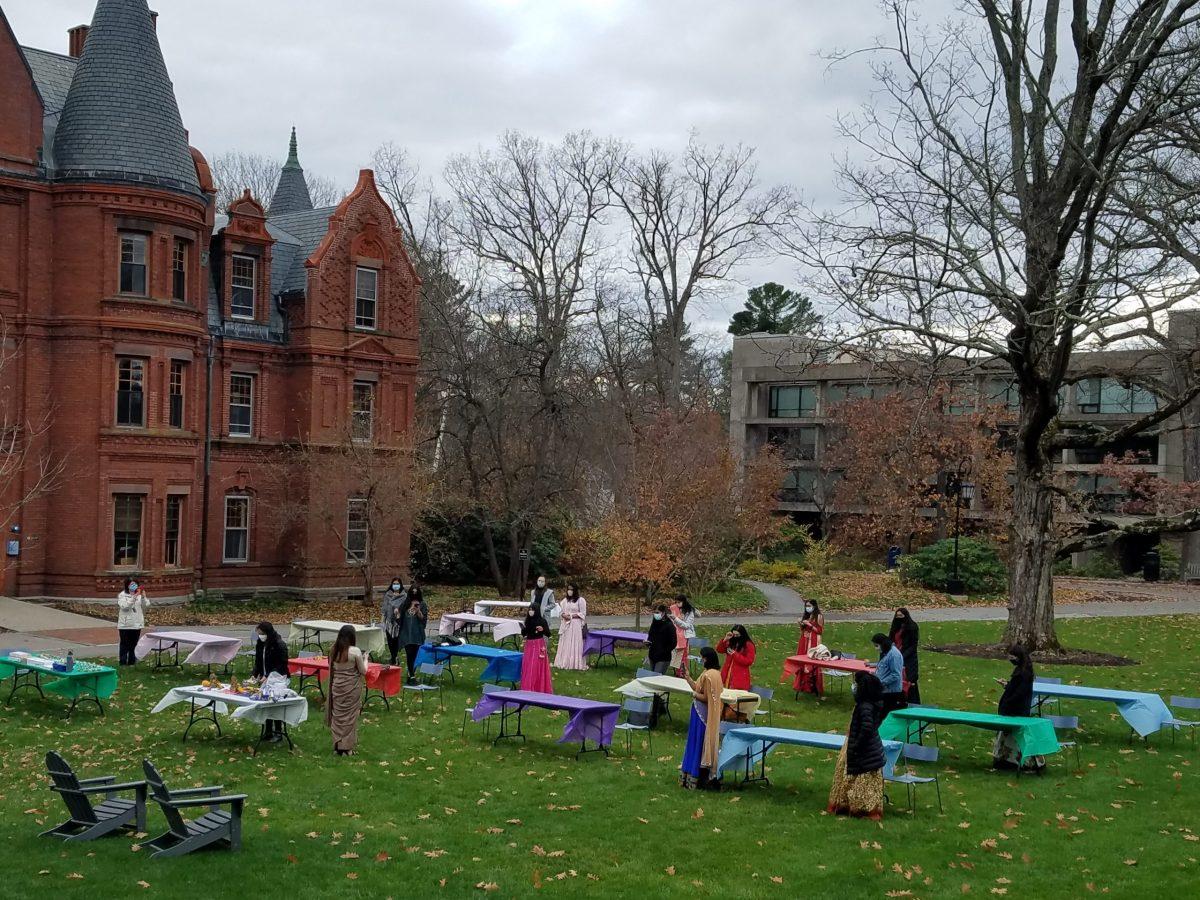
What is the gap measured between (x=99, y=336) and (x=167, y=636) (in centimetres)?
1356

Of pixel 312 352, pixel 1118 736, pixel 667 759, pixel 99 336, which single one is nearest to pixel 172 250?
pixel 99 336

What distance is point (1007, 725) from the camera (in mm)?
15383

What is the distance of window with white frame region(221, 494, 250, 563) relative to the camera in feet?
124

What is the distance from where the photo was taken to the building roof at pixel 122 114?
Result: 3297 centimetres

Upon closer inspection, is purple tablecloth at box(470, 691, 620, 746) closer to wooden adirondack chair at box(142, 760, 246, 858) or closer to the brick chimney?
wooden adirondack chair at box(142, 760, 246, 858)

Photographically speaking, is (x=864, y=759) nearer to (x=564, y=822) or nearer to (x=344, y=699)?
(x=564, y=822)

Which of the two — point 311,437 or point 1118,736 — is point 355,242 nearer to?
point 311,437

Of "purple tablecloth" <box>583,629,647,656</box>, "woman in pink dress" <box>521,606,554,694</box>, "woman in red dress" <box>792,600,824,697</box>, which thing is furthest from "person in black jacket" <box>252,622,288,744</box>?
"woman in red dress" <box>792,600,824,697</box>

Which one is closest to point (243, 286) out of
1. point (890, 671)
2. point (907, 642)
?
point (907, 642)

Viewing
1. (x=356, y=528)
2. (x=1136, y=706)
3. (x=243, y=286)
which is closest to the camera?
(x=1136, y=706)

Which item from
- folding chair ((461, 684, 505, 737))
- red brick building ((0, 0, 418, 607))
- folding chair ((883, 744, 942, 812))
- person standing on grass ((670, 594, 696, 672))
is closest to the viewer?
folding chair ((883, 744, 942, 812))

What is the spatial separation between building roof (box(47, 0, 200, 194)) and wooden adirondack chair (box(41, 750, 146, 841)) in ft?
80.4

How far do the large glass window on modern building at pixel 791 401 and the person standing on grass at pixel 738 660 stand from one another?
51710 mm

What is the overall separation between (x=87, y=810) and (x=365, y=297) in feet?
95.1
